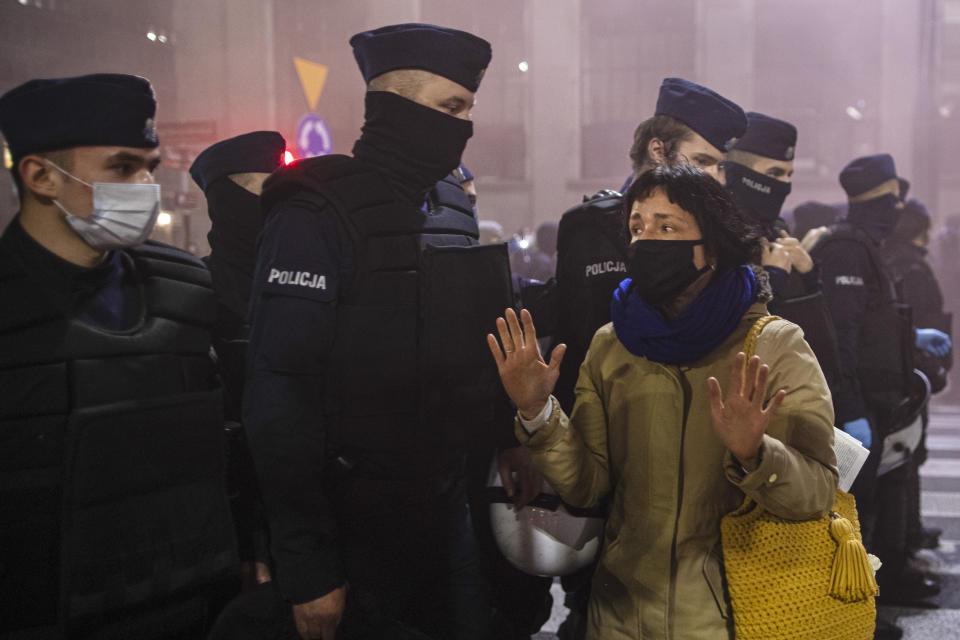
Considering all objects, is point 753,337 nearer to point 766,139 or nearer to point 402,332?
point 402,332

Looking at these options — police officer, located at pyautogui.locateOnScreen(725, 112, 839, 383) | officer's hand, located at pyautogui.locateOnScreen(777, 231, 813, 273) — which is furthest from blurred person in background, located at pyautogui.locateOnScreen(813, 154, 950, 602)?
officer's hand, located at pyautogui.locateOnScreen(777, 231, 813, 273)

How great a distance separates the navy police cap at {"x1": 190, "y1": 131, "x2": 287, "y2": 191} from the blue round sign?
8.84 meters

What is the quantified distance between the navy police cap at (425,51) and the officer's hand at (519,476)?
1.10m

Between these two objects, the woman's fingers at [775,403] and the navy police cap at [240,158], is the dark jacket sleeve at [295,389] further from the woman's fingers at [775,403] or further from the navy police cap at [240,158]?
the navy police cap at [240,158]

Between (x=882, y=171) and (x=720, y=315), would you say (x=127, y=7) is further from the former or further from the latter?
(x=720, y=315)

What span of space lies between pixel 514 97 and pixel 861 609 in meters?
18.9

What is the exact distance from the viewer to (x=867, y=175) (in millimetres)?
4309

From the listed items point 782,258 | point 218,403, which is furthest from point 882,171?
point 218,403

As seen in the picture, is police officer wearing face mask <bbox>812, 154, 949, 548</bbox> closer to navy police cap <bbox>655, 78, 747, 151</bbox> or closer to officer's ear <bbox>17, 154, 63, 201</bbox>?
navy police cap <bbox>655, 78, 747, 151</bbox>

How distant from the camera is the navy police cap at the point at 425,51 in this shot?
228cm

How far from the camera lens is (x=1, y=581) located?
180cm

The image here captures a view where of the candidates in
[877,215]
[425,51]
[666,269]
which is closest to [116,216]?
[425,51]

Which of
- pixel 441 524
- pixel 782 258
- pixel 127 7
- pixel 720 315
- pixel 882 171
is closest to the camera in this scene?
pixel 720 315

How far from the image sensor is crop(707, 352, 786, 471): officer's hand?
1.72m
